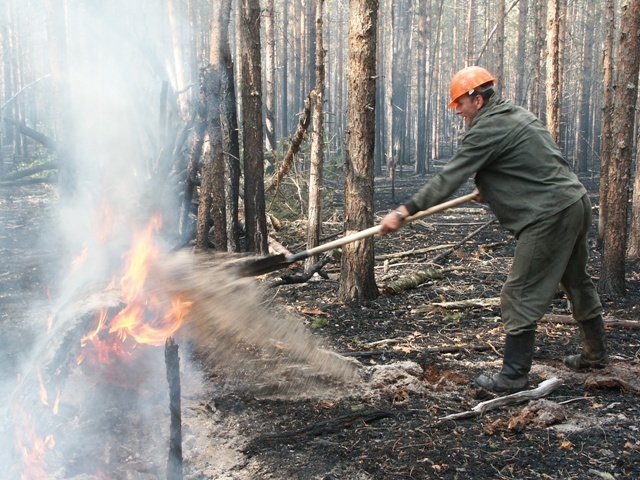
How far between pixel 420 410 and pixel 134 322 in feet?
7.46

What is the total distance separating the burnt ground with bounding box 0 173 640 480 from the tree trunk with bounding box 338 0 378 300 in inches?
20.5

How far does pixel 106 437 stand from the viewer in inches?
157

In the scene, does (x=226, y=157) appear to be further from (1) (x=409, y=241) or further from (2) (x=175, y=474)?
(2) (x=175, y=474)

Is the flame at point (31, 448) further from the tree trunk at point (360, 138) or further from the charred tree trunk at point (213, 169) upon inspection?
the charred tree trunk at point (213, 169)

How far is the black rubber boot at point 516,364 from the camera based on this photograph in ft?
13.9

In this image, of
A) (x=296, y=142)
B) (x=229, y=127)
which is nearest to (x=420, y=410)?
(x=229, y=127)

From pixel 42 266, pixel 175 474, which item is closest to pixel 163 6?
pixel 42 266

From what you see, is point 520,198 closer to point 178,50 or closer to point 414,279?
point 414,279

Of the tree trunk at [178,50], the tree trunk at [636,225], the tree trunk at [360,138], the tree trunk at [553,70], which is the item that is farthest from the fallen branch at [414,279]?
the tree trunk at [178,50]

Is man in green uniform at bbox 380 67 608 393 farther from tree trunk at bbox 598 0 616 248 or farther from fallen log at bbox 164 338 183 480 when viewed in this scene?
tree trunk at bbox 598 0 616 248

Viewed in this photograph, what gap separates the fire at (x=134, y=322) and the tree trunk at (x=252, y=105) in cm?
362

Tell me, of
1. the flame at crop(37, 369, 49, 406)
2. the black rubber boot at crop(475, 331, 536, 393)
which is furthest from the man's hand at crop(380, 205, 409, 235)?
the flame at crop(37, 369, 49, 406)

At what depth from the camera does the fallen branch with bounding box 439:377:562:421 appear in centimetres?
397

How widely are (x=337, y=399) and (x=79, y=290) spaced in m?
2.46
